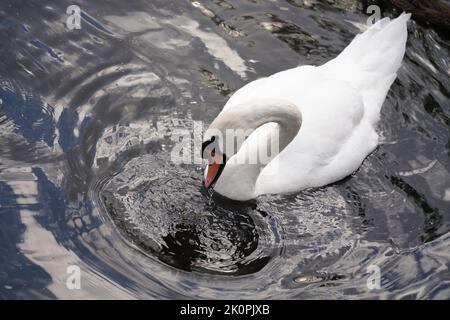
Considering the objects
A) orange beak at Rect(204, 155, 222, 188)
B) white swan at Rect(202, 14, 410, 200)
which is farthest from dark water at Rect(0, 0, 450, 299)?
orange beak at Rect(204, 155, 222, 188)

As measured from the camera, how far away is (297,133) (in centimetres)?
788

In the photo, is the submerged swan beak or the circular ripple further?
the submerged swan beak

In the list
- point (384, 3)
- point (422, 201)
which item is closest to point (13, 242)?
point (422, 201)

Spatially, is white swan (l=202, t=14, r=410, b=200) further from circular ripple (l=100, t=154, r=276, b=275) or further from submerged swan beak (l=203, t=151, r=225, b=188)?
circular ripple (l=100, t=154, r=276, b=275)

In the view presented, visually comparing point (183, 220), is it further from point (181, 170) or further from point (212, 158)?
point (181, 170)

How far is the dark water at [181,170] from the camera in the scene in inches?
280

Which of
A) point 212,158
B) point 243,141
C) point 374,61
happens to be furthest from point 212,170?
point 374,61

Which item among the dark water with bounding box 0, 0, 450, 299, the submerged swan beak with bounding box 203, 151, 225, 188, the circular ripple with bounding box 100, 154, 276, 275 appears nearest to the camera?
the dark water with bounding box 0, 0, 450, 299

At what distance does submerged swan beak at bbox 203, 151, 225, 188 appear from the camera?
7434 millimetres

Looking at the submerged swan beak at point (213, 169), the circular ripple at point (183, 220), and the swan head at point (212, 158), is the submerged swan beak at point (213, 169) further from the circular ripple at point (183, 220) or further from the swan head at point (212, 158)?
the circular ripple at point (183, 220)

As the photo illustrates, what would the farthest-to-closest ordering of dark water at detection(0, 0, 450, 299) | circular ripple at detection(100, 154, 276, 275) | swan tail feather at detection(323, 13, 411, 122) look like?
swan tail feather at detection(323, 13, 411, 122)
circular ripple at detection(100, 154, 276, 275)
dark water at detection(0, 0, 450, 299)

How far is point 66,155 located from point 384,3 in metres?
5.08

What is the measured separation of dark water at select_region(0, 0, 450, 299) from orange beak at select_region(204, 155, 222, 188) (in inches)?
14.2

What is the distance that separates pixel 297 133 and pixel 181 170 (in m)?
1.22
